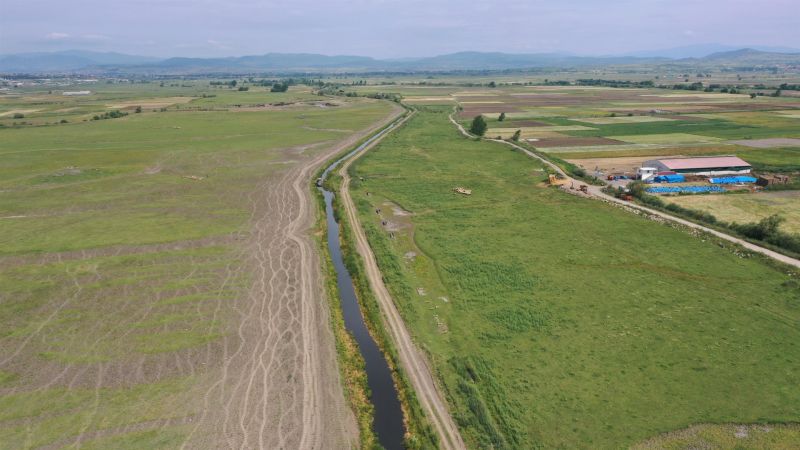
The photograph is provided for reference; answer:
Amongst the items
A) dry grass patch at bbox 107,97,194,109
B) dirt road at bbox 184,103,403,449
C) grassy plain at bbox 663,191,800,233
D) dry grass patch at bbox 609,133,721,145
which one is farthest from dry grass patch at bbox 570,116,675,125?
dry grass patch at bbox 107,97,194,109

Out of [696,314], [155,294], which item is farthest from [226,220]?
[696,314]

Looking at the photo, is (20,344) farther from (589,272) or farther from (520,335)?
(589,272)

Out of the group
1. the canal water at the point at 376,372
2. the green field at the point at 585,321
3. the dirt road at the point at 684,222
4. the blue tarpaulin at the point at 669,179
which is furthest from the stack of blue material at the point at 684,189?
the canal water at the point at 376,372

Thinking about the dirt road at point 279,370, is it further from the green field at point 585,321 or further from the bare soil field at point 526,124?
the bare soil field at point 526,124

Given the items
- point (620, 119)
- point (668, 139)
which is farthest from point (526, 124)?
point (668, 139)

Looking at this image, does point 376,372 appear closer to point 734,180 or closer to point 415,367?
point 415,367
